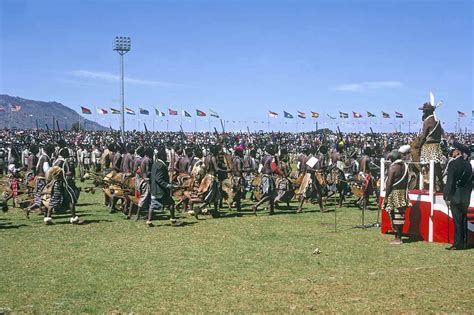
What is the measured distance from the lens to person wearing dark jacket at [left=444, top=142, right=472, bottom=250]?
10.6 meters

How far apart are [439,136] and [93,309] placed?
950 centimetres

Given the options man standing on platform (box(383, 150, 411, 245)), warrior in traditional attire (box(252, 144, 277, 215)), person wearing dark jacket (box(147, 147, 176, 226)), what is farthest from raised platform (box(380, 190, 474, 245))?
person wearing dark jacket (box(147, 147, 176, 226))

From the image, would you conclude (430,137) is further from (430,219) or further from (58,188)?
(58,188)

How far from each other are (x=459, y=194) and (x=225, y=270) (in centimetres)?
498

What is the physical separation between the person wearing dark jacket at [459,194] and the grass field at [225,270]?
1.35 ft

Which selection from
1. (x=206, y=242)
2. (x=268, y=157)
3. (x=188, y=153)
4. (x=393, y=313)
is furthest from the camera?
(x=188, y=153)

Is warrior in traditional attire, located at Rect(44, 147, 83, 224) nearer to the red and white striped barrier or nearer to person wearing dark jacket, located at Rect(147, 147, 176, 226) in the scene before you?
person wearing dark jacket, located at Rect(147, 147, 176, 226)

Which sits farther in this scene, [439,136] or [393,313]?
[439,136]

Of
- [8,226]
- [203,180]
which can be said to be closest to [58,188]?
[8,226]

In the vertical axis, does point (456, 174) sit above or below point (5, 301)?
above

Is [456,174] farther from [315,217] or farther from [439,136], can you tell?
[315,217]

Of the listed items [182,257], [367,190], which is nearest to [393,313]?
[182,257]

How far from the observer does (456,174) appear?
10648 millimetres

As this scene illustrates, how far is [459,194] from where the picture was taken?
10.5 meters
